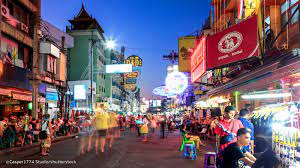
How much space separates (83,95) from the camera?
151ft

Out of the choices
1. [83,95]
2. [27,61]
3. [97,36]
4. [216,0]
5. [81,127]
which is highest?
[97,36]

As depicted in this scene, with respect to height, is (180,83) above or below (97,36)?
below

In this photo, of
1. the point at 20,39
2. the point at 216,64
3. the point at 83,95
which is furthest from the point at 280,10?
the point at 83,95

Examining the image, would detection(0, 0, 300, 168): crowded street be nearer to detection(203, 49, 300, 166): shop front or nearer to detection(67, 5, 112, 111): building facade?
detection(203, 49, 300, 166): shop front

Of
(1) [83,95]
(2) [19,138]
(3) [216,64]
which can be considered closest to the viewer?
(3) [216,64]

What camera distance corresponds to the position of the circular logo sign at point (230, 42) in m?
14.4

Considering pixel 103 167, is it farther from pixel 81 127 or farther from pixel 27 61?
pixel 81 127

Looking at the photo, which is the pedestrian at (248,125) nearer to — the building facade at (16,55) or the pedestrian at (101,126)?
the pedestrian at (101,126)

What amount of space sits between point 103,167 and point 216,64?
8162 millimetres

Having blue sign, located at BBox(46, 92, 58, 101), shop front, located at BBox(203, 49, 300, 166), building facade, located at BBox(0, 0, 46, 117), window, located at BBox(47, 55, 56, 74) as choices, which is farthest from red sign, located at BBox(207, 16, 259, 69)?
blue sign, located at BBox(46, 92, 58, 101)

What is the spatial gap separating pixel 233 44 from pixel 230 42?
1.09 feet

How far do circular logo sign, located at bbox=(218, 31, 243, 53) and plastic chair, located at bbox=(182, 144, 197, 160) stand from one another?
4938 mm

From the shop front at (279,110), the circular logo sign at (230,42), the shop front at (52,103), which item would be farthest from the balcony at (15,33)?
the shop front at (279,110)

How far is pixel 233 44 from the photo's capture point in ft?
48.6
